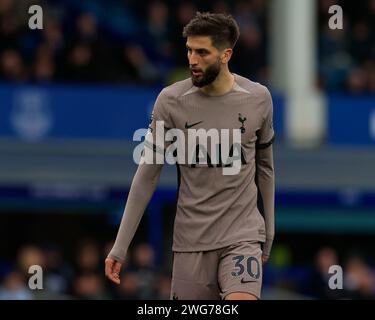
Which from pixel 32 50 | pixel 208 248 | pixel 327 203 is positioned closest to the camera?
pixel 208 248

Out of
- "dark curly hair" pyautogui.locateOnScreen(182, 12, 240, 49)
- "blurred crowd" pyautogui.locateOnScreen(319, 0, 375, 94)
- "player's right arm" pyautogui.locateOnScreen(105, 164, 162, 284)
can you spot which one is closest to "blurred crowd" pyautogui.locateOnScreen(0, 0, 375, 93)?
"blurred crowd" pyautogui.locateOnScreen(319, 0, 375, 94)

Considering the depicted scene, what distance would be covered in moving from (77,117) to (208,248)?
10.8 m

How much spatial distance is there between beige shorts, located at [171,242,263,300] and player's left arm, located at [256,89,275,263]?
21 centimetres

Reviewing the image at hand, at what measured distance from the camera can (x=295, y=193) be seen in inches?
747

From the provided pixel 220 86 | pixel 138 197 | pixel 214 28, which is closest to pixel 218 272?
pixel 138 197

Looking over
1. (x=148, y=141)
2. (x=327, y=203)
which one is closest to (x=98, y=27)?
(x=327, y=203)

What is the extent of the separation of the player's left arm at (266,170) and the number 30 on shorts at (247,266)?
299 millimetres

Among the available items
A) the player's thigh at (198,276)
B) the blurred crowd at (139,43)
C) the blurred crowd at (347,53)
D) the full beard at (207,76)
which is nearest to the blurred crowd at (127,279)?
the blurred crowd at (139,43)

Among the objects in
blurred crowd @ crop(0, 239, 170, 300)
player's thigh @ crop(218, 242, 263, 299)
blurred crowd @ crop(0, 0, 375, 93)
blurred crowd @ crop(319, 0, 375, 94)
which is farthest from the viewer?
blurred crowd @ crop(319, 0, 375, 94)

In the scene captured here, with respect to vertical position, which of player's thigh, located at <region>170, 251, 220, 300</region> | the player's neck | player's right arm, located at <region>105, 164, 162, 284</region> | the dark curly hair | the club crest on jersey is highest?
the dark curly hair

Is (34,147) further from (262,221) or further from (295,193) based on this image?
(262,221)

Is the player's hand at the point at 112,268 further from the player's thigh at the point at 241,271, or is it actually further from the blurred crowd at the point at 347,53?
the blurred crowd at the point at 347,53

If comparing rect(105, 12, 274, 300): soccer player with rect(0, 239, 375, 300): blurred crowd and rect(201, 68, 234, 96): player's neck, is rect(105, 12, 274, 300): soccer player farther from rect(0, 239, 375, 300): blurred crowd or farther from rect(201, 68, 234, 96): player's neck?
rect(0, 239, 375, 300): blurred crowd

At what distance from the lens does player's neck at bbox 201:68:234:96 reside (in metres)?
7.55
